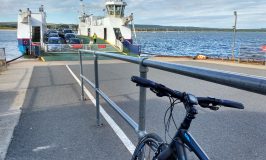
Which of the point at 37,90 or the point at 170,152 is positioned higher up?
the point at 170,152

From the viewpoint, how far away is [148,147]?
2754 millimetres

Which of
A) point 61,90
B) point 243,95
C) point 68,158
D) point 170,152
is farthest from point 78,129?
point 243,95

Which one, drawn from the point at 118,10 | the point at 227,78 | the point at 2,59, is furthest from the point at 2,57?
the point at 118,10

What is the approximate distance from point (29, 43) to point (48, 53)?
4.38 metres

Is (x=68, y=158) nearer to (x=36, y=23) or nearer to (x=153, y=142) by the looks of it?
(x=153, y=142)

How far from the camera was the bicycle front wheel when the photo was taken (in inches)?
97.9

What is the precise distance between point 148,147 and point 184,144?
37.1 inches

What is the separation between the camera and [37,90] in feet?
35.2

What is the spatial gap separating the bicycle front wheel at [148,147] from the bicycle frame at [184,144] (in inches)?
19.5

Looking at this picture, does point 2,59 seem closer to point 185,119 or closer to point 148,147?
point 148,147

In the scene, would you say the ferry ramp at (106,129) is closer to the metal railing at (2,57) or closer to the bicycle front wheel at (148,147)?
the bicycle front wheel at (148,147)

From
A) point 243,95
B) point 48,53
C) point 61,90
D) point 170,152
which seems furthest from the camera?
point 48,53

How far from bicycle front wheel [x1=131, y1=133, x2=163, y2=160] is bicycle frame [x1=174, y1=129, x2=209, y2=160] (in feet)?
1.62

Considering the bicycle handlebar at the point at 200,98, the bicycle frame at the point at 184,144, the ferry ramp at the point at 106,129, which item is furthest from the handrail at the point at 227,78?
the ferry ramp at the point at 106,129
